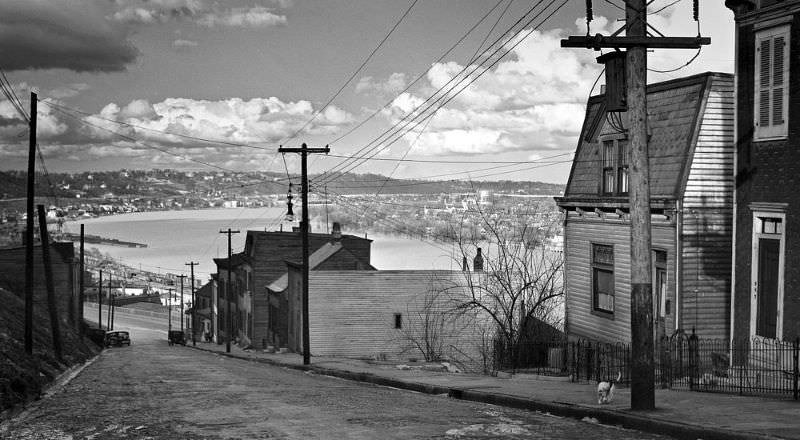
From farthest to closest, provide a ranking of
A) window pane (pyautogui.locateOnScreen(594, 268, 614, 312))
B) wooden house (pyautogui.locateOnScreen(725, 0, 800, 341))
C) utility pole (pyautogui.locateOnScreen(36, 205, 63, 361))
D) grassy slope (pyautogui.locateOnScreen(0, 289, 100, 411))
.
Answer: utility pole (pyautogui.locateOnScreen(36, 205, 63, 361))
window pane (pyautogui.locateOnScreen(594, 268, 614, 312))
grassy slope (pyautogui.locateOnScreen(0, 289, 100, 411))
wooden house (pyautogui.locateOnScreen(725, 0, 800, 341))

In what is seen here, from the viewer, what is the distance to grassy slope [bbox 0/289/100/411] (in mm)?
16595

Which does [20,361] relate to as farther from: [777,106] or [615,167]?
[777,106]

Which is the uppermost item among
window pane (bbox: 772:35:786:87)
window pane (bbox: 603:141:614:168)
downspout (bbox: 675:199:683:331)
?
window pane (bbox: 772:35:786:87)

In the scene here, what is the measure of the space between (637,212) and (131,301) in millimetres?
157887

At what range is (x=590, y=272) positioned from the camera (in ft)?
78.6

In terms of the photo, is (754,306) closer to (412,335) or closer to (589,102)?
(589,102)

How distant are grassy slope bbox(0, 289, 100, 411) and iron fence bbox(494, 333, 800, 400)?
42.0ft

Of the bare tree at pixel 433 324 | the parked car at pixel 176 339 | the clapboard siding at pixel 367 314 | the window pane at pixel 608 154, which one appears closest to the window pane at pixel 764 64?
the window pane at pixel 608 154

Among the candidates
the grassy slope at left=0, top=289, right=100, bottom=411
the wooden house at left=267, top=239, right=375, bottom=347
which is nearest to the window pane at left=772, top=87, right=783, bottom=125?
the grassy slope at left=0, top=289, right=100, bottom=411

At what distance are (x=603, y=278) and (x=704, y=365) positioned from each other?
4.71 metres

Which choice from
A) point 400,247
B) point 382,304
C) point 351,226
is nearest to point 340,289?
point 382,304

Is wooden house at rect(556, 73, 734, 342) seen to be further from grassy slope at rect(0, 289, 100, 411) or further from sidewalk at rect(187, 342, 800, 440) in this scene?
grassy slope at rect(0, 289, 100, 411)

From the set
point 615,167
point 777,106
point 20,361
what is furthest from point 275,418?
point 615,167

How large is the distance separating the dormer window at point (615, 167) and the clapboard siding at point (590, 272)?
90 cm
